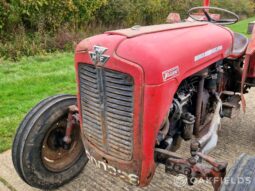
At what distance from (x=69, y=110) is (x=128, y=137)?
29.6 inches

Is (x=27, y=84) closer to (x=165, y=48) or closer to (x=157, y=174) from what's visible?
(x=157, y=174)

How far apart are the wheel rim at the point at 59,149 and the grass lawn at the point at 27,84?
854mm

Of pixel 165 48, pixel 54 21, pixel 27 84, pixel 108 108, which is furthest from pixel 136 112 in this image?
pixel 54 21

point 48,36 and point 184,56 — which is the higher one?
point 184,56

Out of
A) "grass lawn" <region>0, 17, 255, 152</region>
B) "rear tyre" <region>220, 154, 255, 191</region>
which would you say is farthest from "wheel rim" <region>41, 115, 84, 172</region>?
"rear tyre" <region>220, 154, 255, 191</region>

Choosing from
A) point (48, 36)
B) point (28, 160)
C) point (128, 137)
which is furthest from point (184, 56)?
point (48, 36)

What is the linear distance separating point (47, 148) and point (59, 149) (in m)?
0.11

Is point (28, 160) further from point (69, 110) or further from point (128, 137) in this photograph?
point (128, 137)

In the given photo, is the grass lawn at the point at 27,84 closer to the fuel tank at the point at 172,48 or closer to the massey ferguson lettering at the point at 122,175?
the massey ferguson lettering at the point at 122,175

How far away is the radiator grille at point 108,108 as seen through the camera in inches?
85.3

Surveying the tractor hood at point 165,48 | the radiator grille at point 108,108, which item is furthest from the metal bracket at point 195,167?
the tractor hood at point 165,48

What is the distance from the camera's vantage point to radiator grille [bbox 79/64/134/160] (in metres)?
2.17

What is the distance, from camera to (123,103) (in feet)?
7.16

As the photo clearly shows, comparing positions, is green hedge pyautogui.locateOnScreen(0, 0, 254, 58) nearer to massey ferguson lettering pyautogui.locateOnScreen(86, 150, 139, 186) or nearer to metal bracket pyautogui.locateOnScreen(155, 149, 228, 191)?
massey ferguson lettering pyautogui.locateOnScreen(86, 150, 139, 186)
